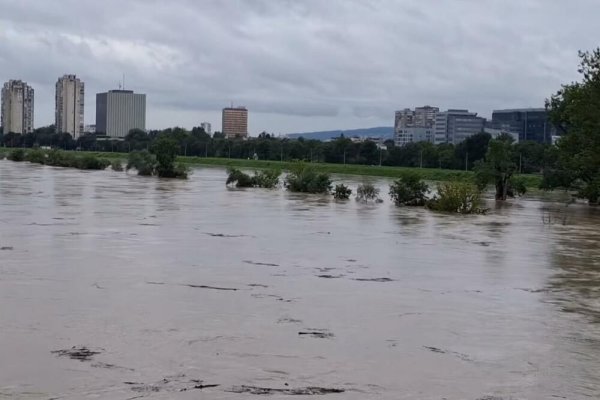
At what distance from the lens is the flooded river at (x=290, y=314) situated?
24.3 ft

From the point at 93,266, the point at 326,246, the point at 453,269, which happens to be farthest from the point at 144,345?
the point at 326,246

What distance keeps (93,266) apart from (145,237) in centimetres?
518

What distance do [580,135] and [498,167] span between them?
31.6ft

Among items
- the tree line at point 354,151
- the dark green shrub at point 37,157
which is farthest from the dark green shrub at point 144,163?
the dark green shrub at point 37,157

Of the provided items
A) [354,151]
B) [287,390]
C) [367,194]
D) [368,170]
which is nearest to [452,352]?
[287,390]

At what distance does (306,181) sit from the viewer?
45750mm

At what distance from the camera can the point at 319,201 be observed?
37969 mm

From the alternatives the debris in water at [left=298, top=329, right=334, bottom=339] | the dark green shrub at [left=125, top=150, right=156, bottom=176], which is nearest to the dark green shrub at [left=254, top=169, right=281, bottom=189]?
the dark green shrub at [left=125, top=150, right=156, bottom=176]

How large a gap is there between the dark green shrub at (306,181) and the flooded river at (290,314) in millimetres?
22619

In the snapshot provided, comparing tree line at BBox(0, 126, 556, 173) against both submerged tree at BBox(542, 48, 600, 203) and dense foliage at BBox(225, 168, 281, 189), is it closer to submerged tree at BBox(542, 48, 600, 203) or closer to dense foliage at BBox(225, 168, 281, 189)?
dense foliage at BBox(225, 168, 281, 189)

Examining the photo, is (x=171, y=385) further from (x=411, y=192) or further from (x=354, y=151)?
(x=354, y=151)

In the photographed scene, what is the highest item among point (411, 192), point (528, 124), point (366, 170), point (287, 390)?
point (528, 124)

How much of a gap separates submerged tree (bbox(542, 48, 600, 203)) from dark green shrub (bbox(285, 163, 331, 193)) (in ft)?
39.9

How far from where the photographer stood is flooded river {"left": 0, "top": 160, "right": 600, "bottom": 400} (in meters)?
7.40
